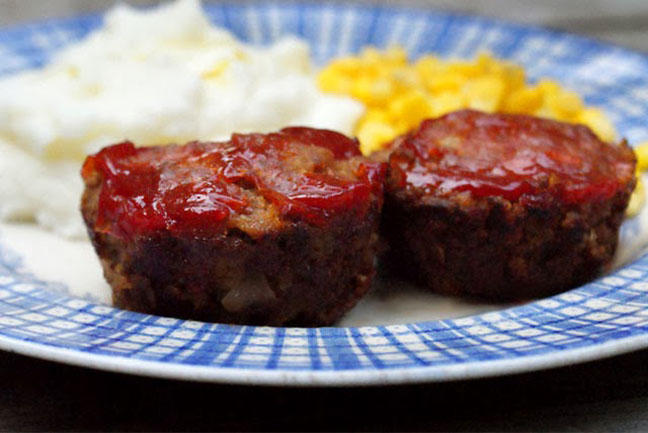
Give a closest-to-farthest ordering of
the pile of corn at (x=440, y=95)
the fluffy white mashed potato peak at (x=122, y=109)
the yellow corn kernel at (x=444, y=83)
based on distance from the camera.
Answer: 1. the fluffy white mashed potato peak at (x=122, y=109)
2. the pile of corn at (x=440, y=95)
3. the yellow corn kernel at (x=444, y=83)

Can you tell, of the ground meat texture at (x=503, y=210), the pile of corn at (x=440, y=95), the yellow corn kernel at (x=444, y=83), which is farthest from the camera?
the yellow corn kernel at (x=444, y=83)

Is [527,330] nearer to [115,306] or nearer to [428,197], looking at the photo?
[428,197]

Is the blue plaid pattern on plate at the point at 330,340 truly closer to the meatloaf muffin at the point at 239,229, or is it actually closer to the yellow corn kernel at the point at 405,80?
the meatloaf muffin at the point at 239,229

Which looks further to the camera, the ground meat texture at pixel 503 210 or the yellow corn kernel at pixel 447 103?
the yellow corn kernel at pixel 447 103

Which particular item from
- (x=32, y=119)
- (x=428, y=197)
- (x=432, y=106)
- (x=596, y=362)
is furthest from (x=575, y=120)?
(x=32, y=119)

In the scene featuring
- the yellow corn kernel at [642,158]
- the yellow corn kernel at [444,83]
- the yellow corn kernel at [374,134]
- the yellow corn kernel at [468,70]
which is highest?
the yellow corn kernel at [468,70]

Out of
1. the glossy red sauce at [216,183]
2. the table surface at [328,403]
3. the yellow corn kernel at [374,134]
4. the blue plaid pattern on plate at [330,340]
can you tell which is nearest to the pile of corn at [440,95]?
the yellow corn kernel at [374,134]

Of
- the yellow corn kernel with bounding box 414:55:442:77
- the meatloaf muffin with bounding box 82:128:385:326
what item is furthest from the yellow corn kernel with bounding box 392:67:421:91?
the meatloaf muffin with bounding box 82:128:385:326

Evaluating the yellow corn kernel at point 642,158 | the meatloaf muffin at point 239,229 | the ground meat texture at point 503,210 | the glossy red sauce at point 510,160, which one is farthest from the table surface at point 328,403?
the yellow corn kernel at point 642,158

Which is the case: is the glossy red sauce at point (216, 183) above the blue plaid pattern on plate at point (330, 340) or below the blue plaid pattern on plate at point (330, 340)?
above
